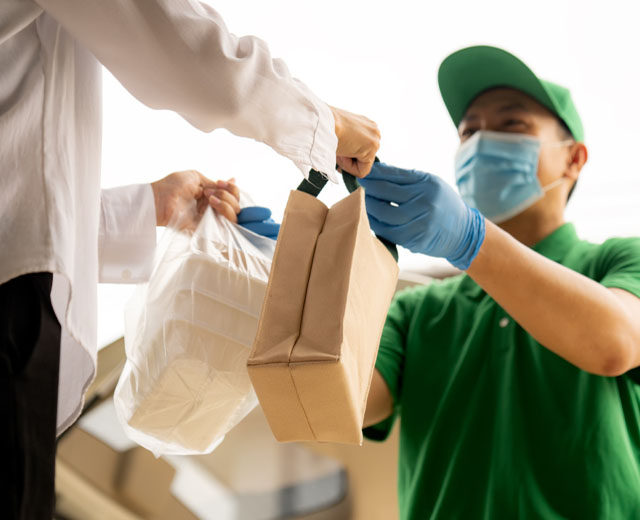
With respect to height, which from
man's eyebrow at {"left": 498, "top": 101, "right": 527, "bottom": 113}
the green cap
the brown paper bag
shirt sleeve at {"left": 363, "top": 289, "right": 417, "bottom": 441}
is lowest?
shirt sleeve at {"left": 363, "top": 289, "right": 417, "bottom": 441}

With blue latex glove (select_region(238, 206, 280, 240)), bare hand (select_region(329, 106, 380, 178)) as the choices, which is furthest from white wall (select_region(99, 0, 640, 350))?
bare hand (select_region(329, 106, 380, 178))

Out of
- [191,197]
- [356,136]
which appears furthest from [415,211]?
[191,197]

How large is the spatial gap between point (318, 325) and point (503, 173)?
88 cm

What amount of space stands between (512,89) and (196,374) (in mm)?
1051

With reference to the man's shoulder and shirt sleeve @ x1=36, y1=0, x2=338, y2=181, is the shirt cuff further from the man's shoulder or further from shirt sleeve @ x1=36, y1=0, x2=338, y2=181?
the man's shoulder

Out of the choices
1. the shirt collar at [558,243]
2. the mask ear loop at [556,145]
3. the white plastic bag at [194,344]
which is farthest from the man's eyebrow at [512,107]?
the white plastic bag at [194,344]

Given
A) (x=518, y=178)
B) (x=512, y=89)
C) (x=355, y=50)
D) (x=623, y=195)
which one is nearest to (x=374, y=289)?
(x=518, y=178)

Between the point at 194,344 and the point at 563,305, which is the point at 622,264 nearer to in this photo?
the point at 563,305

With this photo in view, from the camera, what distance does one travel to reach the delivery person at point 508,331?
95cm

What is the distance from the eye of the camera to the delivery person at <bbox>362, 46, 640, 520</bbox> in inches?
37.2

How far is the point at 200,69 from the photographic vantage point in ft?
1.87

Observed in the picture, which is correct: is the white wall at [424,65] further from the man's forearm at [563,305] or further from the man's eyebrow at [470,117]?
the man's forearm at [563,305]

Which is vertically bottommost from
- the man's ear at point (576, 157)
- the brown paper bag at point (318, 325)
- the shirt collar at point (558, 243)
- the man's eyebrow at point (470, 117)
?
the brown paper bag at point (318, 325)

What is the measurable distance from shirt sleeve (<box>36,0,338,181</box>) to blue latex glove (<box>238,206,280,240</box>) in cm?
33
